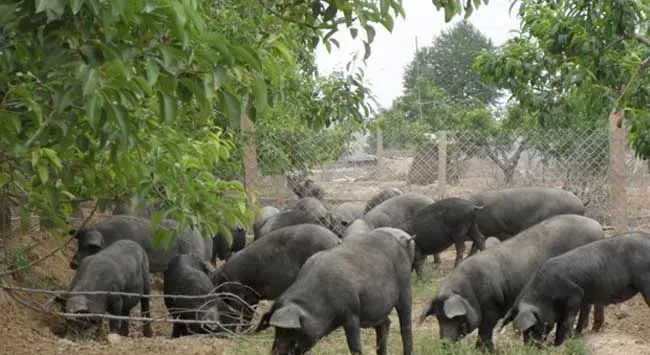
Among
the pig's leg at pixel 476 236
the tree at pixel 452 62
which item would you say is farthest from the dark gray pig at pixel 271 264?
the tree at pixel 452 62

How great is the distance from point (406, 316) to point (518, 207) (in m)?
5.06

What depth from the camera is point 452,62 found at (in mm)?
48750

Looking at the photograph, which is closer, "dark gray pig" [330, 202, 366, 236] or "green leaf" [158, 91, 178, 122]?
"green leaf" [158, 91, 178, 122]

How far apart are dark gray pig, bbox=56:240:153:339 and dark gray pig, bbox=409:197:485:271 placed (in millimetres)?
4299

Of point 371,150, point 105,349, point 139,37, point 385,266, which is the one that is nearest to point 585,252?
point 385,266

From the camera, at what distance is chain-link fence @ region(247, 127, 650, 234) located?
1364 cm

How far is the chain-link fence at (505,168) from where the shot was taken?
13.6 meters

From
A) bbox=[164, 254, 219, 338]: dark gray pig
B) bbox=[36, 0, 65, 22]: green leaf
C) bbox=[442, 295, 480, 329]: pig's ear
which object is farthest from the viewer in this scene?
bbox=[164, 254, 219, 338]: dark gray pig

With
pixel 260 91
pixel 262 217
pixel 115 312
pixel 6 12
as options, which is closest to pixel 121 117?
pixel 6 12

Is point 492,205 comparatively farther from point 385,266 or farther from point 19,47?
point 19,47

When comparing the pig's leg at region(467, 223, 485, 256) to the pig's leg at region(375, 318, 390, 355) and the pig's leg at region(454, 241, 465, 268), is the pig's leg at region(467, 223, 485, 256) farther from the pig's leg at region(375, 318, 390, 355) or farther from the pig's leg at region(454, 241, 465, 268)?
the pig's leg at region(375, 318, 390, 355)

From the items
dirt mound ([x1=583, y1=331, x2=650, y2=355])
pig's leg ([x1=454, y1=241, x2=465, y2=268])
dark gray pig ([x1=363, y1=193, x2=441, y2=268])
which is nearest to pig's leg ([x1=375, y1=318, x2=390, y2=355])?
dirt mound ([x1=583, y1=331, x2=650, y2=355])

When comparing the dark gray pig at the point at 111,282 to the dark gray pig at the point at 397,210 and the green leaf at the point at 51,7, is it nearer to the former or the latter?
the dark gray pig at the point at 397,210

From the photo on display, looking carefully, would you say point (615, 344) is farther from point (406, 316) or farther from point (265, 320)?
point (265, 320)
